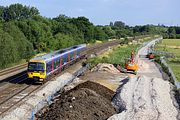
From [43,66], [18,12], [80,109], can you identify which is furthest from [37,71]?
[18,12]

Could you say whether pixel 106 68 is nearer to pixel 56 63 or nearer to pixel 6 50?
pixel 56 63

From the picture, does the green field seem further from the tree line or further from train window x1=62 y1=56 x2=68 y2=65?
the tree line

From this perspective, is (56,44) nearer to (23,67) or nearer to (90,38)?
(23,67)

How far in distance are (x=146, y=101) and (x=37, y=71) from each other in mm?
12336

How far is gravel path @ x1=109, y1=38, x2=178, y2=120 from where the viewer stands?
22031 mm

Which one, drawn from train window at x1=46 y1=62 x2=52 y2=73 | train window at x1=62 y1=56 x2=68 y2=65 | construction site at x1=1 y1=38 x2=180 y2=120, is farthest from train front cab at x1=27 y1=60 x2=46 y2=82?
train window at x1=62 y1=56 x2=68 y2=65

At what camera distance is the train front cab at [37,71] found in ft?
113

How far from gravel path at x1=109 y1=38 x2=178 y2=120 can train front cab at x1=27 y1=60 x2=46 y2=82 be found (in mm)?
8198

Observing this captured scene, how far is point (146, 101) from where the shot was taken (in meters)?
26.5

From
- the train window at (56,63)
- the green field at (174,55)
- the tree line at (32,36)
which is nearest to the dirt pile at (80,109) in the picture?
the train window at (56,63)

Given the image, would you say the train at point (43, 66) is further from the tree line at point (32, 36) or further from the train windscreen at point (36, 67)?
the tree line at point (32, 36)

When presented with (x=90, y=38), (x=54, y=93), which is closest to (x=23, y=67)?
(x=54, y=93)

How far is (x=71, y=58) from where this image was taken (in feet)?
163

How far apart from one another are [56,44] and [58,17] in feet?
218
